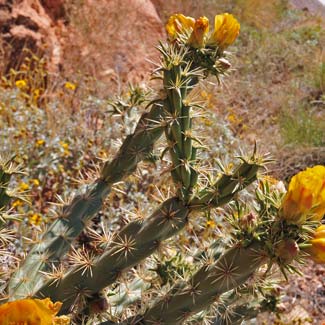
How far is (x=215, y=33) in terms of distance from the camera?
6.34ft

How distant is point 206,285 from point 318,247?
36 centimetres

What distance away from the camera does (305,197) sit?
1394mm

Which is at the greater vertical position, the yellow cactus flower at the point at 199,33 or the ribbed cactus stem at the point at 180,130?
the yellow cactus flower at the point at 199,33

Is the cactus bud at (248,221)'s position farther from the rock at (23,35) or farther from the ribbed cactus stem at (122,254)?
the rock at (23,35)

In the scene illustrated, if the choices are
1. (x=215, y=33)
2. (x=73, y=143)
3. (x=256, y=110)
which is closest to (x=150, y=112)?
(x=215, y=33)

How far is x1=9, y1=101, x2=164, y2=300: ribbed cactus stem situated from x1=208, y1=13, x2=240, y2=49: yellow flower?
29cm

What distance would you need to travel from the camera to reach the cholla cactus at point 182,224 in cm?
151

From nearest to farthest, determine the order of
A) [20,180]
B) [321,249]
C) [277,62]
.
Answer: [321,249]
[20,180]
[277,62]

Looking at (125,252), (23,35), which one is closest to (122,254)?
(125,252)

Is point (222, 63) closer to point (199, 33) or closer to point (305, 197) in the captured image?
point (199, 33)

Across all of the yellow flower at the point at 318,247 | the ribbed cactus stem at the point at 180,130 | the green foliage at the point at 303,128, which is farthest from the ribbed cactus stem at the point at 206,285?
the green foliage at the point at 303,128

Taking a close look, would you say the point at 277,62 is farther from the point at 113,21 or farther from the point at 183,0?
the point at 113,21

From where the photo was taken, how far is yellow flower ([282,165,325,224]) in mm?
1377

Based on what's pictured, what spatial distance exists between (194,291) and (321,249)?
1.33 ft
